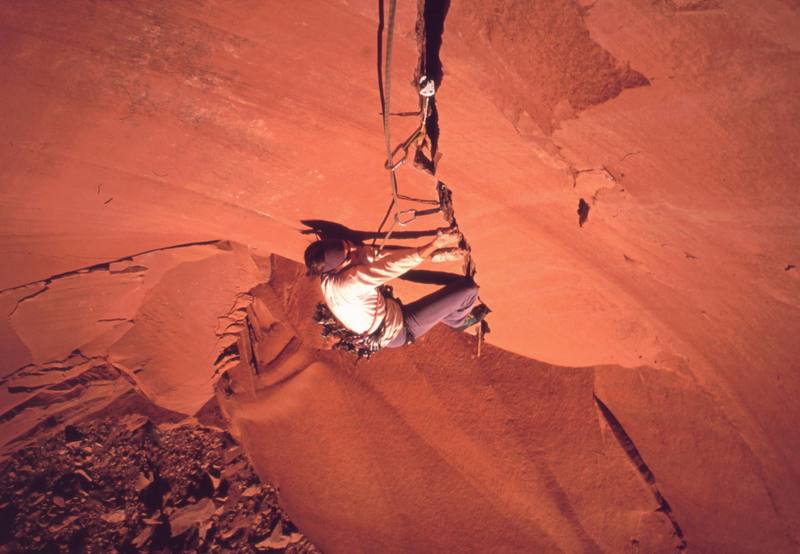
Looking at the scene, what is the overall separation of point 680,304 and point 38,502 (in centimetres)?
583

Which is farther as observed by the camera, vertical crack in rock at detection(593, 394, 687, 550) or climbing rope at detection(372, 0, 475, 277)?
vertical crack in rock at detection(593, 394, 687, 550)

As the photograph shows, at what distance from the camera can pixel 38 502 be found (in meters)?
3.63

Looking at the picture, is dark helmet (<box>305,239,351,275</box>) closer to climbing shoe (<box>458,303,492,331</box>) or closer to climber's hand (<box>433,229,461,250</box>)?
climber's hand (<box>433,229,461,250</box>)

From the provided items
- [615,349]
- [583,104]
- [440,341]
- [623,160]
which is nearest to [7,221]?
[440,341]

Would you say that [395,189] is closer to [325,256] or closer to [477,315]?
[325,256]

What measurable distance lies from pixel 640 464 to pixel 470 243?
7.44 ft

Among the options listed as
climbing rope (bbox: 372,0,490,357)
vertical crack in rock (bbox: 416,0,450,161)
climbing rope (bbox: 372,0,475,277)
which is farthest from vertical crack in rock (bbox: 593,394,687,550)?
vertical crack in rock (bbox: 416,0,450,161)

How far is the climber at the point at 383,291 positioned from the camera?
2.39m

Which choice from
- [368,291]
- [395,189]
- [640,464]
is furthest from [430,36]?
[640,464]

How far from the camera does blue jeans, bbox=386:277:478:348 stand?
114 inches

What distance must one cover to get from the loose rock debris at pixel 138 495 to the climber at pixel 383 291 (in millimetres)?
2301

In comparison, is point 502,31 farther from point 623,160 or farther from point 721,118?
point 721,118

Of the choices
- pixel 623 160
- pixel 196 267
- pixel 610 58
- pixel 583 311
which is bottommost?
pixel 583 311

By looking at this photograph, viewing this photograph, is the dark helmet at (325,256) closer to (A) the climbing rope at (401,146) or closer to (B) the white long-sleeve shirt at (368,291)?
(B) the white long-sleeve shirt at (368,291)
